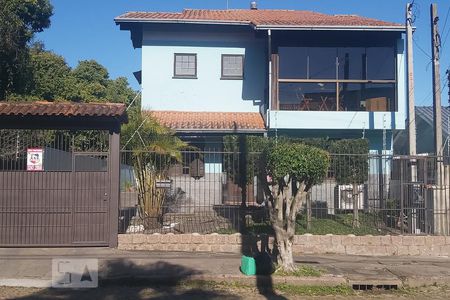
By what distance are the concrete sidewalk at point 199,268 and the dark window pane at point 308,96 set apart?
8.52 meters

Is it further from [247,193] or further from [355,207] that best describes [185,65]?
[355,207]

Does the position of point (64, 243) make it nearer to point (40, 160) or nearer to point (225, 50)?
point (40, 160)

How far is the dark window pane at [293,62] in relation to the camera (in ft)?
60.8

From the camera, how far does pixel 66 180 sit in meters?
11.1

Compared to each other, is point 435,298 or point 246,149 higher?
point 246,149

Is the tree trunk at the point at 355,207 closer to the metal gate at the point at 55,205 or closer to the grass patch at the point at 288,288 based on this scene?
the grass patch at the point at 288,288

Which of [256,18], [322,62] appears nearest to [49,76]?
[256,18]

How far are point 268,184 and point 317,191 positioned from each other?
4.05 m

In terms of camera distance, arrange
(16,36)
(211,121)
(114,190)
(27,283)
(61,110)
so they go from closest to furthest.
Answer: (27,283), (61,110), (114,190), (16,36), (211,121)

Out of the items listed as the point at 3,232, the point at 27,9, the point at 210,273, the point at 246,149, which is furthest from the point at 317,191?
the point at 27,9

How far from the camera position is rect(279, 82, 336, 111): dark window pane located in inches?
736

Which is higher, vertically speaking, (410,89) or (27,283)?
(410,89)

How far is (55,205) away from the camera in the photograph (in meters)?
11.0

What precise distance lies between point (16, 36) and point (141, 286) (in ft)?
37.7
